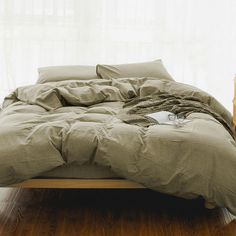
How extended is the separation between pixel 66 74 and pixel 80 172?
4.97ft

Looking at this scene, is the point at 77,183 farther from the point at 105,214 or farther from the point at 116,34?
the point at 116,34

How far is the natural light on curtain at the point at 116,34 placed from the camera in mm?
4797

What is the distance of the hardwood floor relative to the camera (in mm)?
2471

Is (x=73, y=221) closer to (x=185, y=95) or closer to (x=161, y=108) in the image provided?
(x=161, y=108)

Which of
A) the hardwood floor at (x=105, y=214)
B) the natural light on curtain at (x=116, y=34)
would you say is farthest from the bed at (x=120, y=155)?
the natural light on curtain at (x=116, y=34)

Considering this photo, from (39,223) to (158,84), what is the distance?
1540 mm

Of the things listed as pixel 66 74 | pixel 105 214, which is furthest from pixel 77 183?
pixel 66 74

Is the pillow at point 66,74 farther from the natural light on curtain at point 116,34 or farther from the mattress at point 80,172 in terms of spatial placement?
the mattress at point 80,172

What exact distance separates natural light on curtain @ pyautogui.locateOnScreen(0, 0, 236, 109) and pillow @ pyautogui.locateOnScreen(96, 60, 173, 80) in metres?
0.91

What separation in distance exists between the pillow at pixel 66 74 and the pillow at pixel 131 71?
0.28 feet

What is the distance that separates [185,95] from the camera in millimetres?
3479

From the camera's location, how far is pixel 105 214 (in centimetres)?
264

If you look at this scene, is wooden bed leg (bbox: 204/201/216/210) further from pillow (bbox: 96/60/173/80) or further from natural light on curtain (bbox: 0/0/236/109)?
natural light on curtain (bbox: 0/0/236/109)

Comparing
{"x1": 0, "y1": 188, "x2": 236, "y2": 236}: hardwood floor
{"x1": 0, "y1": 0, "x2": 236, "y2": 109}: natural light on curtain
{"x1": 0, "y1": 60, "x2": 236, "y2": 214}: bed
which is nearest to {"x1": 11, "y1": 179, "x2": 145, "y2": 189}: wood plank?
{"x1": 0, "y1": 60, "x2": 236, "y2": 214}: bed
